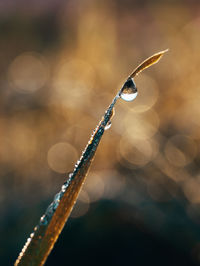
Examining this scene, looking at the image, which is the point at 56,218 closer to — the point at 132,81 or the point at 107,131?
the point at 132,81

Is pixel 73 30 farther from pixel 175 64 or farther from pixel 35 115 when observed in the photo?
pixel 35 115

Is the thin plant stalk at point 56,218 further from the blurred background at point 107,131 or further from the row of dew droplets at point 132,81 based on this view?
the blurred background at point 107,131

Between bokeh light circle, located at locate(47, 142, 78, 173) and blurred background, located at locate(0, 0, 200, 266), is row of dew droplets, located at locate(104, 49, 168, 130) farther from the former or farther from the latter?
bokeh light circle, located at locate(47, 142, 78, 173)

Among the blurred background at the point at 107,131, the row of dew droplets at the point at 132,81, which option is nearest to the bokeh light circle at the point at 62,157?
the blurred background at the point at 107,131

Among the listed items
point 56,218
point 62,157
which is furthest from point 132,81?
point 62,157

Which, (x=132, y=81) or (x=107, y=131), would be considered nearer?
(x=132, y=81)

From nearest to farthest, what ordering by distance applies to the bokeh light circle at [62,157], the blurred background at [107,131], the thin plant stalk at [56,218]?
the thin plant stalk at [56,218] → the blurred background at [107,131] → the bokeh light circle at [62,157]

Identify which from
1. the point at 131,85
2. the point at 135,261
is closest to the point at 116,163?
the point at 135,261

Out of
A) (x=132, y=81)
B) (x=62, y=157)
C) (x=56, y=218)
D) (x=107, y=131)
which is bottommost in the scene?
(x=56, y=218)
